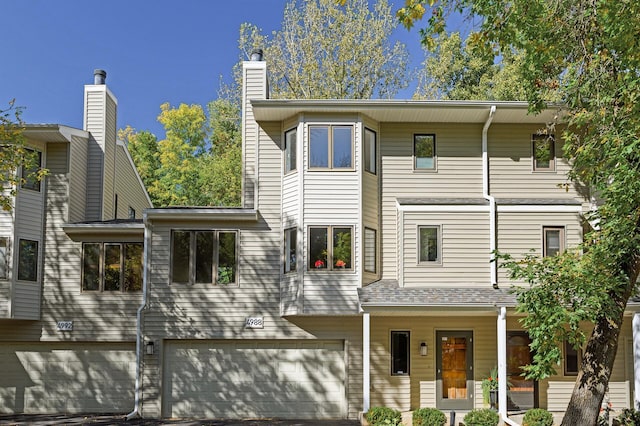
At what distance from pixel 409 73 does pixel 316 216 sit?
551 inches

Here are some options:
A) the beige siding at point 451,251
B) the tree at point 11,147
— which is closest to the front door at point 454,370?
the beige siding at point 451,251

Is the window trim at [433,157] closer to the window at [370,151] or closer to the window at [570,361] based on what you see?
the window at [370,151]

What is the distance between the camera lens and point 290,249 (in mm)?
17938

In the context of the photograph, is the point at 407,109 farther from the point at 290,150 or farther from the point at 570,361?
the point at 570,361

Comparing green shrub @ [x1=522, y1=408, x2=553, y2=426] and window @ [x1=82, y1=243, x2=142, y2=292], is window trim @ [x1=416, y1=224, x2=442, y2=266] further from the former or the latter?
window @ [x1=82, y1=243, x2=142, y2=292]

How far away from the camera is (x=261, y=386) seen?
59.1 ft

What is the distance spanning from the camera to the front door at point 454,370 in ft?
58.2

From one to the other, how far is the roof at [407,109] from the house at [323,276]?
0.17 ft

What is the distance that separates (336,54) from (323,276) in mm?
13426

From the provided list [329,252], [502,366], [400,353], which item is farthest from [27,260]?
A: [502,366]

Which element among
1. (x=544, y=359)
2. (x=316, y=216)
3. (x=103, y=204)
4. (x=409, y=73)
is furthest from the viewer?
(x=409, y=73)

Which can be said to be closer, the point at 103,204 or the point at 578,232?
the point at 578,232

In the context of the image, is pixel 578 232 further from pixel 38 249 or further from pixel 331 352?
pixel 38 249

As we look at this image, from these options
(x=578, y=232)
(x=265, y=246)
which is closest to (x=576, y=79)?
(x=578, y=232)
